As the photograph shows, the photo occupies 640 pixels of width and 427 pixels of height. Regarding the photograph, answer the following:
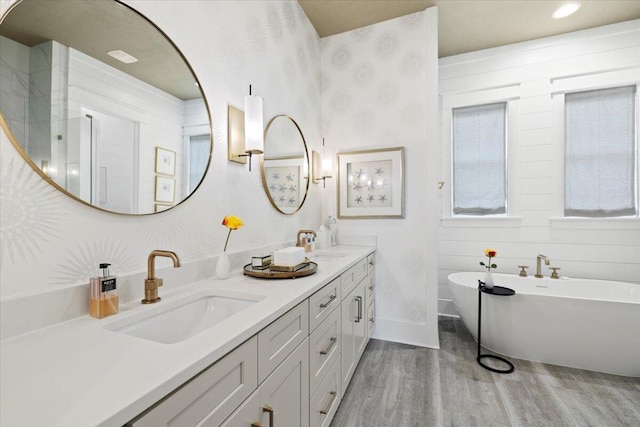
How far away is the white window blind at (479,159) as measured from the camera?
316cm

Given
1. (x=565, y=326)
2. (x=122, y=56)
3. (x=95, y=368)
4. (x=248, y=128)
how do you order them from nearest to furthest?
(x=95, y=368) → (x=122, y=56) → (x=248, y=128) → (x=565, y=326)

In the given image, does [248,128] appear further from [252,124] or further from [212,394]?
[212,394]

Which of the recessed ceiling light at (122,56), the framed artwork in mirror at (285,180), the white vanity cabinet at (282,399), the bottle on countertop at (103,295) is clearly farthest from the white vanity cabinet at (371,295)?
the recessed ceiling light at (122,56)

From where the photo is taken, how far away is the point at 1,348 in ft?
2.27

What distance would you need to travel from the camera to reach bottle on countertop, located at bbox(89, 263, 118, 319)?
2.93 ft

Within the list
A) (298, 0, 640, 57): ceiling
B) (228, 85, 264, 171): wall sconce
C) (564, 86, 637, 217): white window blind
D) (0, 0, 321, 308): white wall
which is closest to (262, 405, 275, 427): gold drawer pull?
(0, 0, 321, 308): white wall

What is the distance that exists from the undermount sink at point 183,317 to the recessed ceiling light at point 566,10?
346 centimetres

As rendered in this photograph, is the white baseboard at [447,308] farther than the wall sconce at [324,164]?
Yes

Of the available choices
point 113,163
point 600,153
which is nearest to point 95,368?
point 113,163

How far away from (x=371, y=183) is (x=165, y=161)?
6.34 feet

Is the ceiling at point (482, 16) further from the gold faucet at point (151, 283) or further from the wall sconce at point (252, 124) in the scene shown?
the gold faucet at point (151, 283)

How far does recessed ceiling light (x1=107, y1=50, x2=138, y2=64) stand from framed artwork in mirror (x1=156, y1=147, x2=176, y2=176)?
330 mm

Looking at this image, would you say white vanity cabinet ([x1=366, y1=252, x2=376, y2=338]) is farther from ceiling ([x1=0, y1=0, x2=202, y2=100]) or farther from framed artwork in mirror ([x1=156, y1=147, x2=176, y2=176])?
ceiling ([x1=0, y1=0, x2=202, y2=100])

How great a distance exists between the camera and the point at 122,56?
3.51ft
